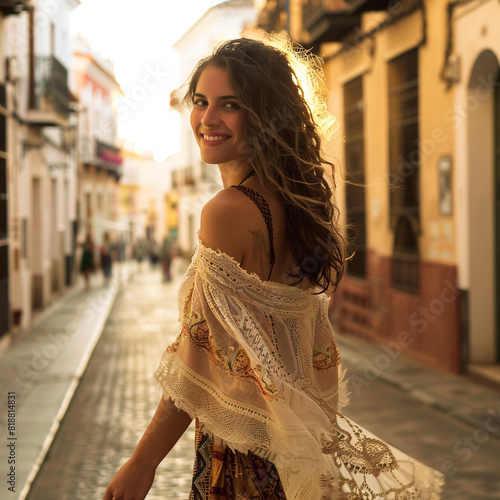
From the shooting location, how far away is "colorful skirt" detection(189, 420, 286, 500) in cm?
191

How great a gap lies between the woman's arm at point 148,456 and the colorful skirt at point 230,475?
150mm

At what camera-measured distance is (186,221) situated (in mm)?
49781

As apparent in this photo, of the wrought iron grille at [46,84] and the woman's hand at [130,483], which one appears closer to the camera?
the woman's hand at [130,483]

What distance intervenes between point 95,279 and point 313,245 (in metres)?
28.4

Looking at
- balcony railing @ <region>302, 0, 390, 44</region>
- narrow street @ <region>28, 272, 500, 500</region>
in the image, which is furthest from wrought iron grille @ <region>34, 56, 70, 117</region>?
narrow street @ <region>28, 272, 500, 500</region>

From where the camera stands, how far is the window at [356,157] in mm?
12797

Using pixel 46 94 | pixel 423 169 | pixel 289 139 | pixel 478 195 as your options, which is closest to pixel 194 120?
pixel 289 139

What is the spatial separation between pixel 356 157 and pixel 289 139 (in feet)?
36.8

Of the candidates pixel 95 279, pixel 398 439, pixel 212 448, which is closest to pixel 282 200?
pixel 212 448

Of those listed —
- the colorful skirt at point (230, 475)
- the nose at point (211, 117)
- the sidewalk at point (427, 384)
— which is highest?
the nose at point (211, 117)

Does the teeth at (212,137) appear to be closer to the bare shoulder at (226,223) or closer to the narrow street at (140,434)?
the bare shoulder at (226,223)

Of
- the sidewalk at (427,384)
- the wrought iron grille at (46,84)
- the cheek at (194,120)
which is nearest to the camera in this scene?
the cheek at (194,120)

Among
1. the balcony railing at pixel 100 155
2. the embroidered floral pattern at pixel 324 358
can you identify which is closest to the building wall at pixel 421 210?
the embroidered floral pattern at pixel 324 358

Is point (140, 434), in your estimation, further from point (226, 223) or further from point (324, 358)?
point (226, 223)
